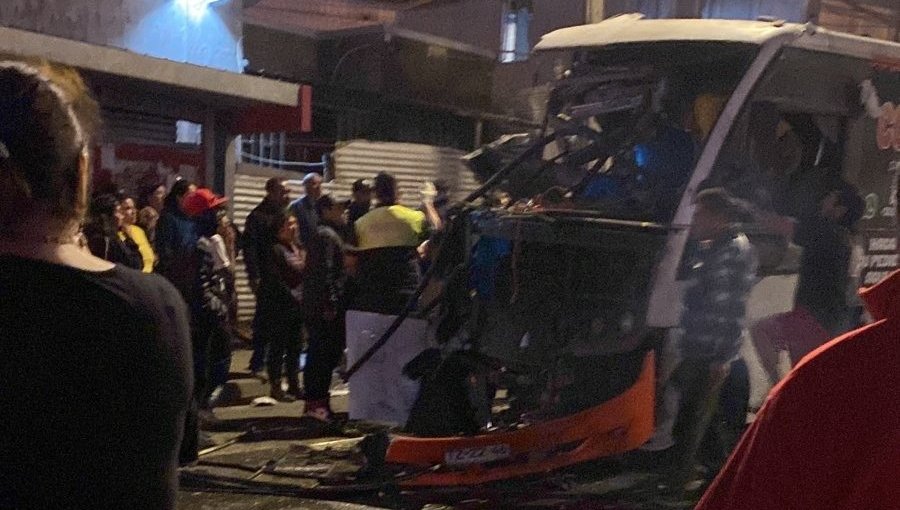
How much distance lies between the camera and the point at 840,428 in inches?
53.9

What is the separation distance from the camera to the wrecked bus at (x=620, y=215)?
20.1 ft

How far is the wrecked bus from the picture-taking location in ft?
20.1

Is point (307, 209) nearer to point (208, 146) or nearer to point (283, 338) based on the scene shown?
point (283, 338)

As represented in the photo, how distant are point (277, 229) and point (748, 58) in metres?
4.19

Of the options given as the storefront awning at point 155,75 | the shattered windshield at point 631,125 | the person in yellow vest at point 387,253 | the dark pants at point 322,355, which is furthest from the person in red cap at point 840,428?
the storefront awning at point 155,75

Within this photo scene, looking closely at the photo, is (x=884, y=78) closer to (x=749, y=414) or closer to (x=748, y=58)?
(x=748, y=58)

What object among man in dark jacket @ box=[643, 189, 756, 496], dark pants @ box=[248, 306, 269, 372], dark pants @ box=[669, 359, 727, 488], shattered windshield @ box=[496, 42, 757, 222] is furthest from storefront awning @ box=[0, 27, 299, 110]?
dark pants @ box=[669, 359, 727, 488]

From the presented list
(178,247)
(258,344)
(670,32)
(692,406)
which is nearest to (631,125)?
(670,32)

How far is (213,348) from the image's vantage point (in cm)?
784

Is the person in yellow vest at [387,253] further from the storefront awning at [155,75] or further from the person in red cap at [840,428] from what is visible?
the person in red cap at [840,428]

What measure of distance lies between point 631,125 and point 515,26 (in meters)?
17.0

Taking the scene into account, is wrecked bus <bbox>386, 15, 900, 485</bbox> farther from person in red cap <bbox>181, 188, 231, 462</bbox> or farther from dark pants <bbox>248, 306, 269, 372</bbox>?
dark pants <bbox>248, 306, 269, 372</bbox>

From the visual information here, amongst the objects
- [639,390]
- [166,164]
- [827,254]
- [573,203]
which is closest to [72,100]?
[639,390]

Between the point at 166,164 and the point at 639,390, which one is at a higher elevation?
the point at 166,164
